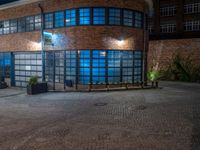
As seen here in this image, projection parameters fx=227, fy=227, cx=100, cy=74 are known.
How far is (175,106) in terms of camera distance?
13359mm

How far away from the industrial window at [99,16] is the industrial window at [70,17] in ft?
5.80

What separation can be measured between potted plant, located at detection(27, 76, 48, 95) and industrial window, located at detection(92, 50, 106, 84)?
14.3 feet

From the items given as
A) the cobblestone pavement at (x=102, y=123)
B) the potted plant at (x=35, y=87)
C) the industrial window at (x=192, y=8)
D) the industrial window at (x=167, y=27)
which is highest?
the industrial window at (x=192, y=8)

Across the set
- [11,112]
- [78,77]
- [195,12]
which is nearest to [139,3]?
[78,77]

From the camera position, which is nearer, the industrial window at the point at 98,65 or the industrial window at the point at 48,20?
the industrial window at the point at 98,65

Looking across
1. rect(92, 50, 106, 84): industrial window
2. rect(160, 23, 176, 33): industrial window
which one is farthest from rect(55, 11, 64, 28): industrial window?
rect(160, 23, 176, 33): industrial window

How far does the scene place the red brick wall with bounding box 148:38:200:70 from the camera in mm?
27219

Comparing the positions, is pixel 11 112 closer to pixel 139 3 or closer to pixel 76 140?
pixel 76 140

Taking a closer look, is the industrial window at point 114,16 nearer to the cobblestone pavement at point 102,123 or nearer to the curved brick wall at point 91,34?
the curved brick wall at point 91,34

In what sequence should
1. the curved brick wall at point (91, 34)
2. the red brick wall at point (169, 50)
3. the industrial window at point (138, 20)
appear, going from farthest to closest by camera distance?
the red brick wall at point (169, 50)
the industrial window at point (138, 20)
the curved brick wall at point (91, 34)

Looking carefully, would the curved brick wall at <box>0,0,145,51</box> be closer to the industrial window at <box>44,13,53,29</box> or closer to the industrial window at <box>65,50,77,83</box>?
the industrial window at <box>44,13,53,29</box>

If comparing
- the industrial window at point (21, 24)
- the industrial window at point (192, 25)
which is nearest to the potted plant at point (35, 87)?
the industrial window at point (21, 24)

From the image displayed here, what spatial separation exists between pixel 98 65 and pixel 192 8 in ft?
82.4

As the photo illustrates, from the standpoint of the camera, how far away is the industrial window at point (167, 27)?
127 ft
